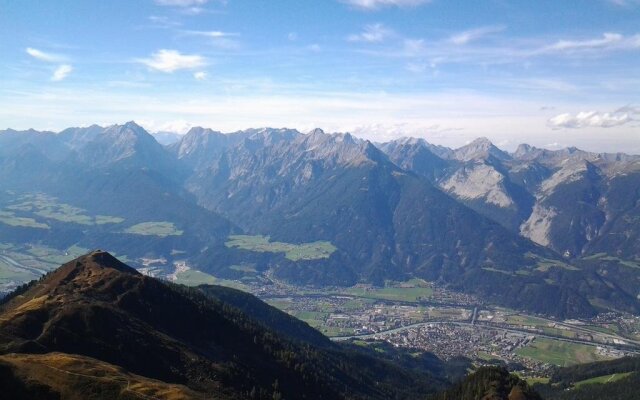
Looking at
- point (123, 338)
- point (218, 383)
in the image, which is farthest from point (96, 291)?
point (218, 383)

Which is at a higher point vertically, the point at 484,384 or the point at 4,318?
the point at 4,318

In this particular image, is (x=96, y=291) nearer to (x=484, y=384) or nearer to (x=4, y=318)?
(x=4, y=318)

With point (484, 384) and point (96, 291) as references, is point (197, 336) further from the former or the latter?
point (484, 384)

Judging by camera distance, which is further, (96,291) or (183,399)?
(96,291)

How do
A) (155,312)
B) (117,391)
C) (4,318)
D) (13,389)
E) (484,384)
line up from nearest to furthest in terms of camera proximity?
1. (13,389)
2. (117,391)
3. (4,318)
4. (484,384)
5. (155,312)

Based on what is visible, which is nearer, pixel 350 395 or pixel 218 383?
pixel 218 383

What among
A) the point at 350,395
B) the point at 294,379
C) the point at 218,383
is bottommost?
the point at 350,395

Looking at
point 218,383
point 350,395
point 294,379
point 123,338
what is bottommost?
point 350,395

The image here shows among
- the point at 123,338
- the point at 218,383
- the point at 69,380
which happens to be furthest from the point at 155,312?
the point at 69,380

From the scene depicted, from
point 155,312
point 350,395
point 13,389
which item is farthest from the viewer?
point 350,395
